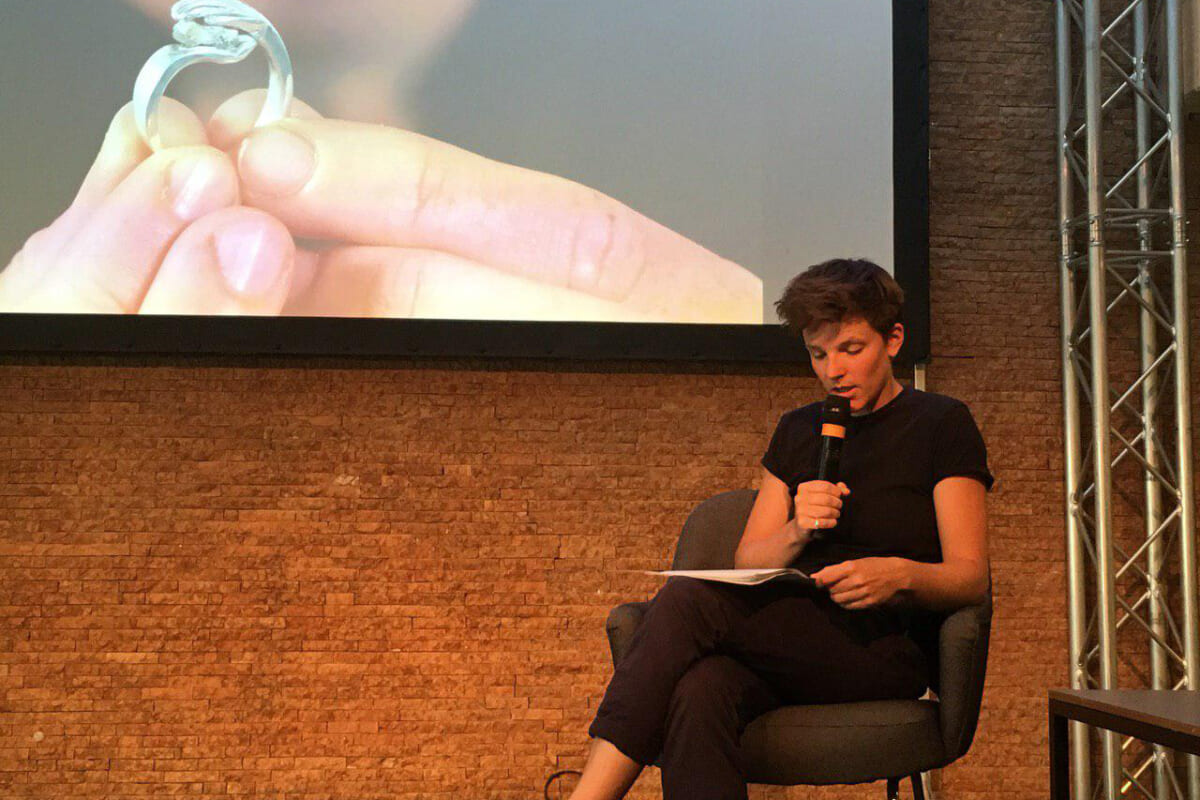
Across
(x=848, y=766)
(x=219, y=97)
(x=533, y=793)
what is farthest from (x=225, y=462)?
(x=848, y=766)

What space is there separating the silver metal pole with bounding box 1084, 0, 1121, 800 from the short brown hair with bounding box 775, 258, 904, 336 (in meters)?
1.71

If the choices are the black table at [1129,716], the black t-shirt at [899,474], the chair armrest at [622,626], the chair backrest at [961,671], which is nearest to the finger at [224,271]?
the chair armrest at [622,626]

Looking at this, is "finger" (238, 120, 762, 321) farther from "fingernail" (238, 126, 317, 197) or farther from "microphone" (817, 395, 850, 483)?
"microphone" (817, 395, 850, 483)

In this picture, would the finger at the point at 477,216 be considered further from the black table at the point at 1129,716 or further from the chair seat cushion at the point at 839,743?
the black table at the point at 1129,716

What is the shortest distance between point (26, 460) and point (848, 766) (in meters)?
2.84

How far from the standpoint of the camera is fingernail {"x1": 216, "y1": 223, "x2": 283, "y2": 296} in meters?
3.67

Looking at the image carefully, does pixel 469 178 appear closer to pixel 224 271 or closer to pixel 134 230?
pixel 224 271

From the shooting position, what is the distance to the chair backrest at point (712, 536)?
251 cm

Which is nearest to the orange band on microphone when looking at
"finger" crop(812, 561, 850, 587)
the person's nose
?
the person's nose

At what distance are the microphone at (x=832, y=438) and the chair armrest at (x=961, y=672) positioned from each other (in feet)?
1.09

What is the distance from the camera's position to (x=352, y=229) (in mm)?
3707

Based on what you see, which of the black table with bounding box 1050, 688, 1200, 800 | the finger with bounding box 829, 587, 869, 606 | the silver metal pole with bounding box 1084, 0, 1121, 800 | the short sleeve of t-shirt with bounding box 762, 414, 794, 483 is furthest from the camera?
the silver metal pole with bounding box 1084, 0, 1121, 800

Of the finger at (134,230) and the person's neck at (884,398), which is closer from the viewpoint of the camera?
the person's neck at (884,398)

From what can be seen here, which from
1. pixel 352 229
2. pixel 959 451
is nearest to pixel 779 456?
pixel 959 451
